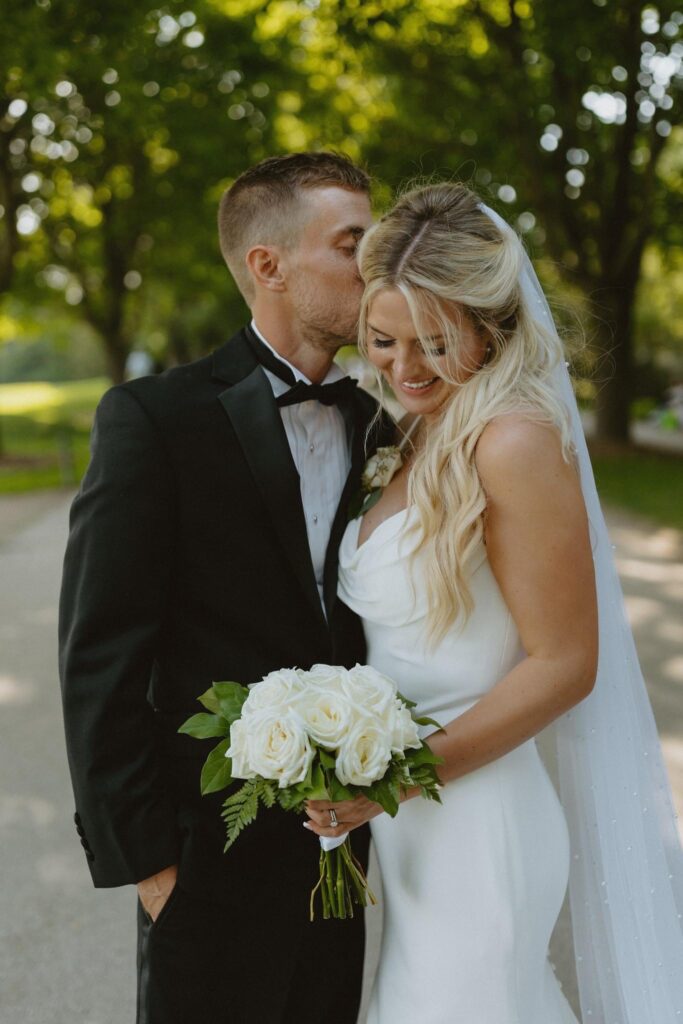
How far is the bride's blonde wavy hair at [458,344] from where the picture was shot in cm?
226

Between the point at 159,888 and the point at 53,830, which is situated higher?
the point at 159,888

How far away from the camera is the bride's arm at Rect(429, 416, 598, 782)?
85.6 inches

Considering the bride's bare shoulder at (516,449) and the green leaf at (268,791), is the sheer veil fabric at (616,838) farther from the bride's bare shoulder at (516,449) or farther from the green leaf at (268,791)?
the green leaf at (268,791)

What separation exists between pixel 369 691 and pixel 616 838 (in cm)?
106

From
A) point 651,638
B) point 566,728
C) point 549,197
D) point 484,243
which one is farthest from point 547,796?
point 549,197

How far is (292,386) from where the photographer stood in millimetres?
2645

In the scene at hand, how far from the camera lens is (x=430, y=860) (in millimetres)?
2436

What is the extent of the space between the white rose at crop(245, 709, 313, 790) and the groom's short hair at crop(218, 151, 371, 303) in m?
1.39

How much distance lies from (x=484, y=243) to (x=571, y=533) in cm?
75

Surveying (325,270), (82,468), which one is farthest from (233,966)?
(82,468)

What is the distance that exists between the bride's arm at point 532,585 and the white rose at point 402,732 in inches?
8.0

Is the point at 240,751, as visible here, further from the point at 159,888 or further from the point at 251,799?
the point at 159,888

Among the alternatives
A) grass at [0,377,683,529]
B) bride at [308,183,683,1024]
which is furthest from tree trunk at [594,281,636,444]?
bride at [308,183,683,1024]

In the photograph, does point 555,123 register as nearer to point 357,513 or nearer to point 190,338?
point 357,513
